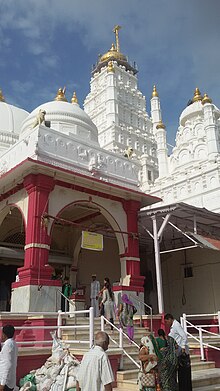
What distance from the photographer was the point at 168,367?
5.92 metres

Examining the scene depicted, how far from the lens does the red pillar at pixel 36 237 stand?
11.7 metres

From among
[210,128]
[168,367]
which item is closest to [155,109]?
[210,128]

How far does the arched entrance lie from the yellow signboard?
12.0 feet

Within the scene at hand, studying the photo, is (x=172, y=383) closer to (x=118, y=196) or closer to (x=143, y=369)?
(x=143, y=369)

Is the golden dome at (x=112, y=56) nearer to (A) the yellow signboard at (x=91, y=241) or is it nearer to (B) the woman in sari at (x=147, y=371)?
(A) the yellow signboard at (x=91, y=241)

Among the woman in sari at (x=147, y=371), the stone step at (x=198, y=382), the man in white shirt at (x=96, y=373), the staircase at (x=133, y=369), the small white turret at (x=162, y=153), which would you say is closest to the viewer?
the man in white shirt at (x=96, y=373)

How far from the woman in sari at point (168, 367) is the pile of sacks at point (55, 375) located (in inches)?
82.2

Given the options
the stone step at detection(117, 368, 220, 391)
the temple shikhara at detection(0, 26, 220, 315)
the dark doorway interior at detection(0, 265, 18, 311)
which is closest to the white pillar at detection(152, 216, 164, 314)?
the temple shikhara at detection(0, 26, 220, 315)

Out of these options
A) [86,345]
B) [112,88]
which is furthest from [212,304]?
[112,88]

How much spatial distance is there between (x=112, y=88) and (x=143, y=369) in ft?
133

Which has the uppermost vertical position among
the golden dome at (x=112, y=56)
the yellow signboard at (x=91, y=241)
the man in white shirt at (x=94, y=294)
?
the golden dome at (x=112, y=56)

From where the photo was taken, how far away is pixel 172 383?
19.6ft

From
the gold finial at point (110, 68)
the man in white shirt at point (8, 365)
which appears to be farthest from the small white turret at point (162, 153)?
the man in white shirt at point (8, 365)

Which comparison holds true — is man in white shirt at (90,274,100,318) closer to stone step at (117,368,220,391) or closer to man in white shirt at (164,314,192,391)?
stone step at (117,368,220,391)
